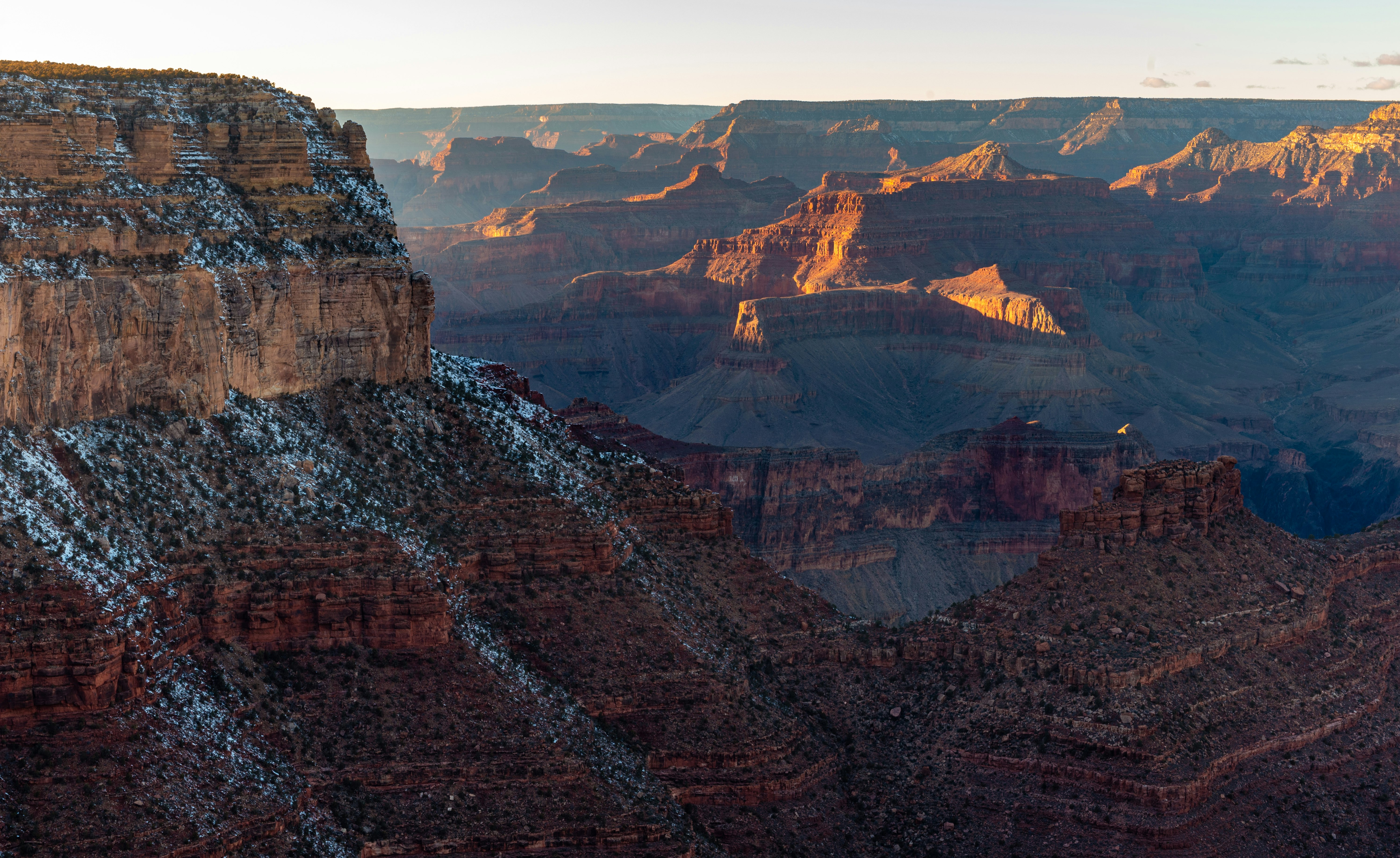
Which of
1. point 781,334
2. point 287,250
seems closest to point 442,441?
point 287,250

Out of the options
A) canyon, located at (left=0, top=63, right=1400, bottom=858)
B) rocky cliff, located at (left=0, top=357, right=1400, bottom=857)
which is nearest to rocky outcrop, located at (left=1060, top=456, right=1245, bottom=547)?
canyon, located at (left=0, top=63, right=1400, bottom=858)

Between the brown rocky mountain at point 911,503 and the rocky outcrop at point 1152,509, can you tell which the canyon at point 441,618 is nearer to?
the rocky outcrop at point 1152,509

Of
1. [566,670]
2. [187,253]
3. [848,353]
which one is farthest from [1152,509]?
[848,353]

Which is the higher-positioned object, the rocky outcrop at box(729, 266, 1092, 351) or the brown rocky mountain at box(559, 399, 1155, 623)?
the rocky outcrop at box(729, 266, 1092, 351)

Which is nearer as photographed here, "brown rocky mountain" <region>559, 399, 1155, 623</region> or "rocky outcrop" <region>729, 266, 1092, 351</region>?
"brown rocky mountain" <region>559, 399, 1155, 623</region>

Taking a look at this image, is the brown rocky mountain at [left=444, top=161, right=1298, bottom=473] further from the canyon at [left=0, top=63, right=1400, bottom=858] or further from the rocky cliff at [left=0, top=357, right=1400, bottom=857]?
the rocky cliff at [left=0, top=357, right=1400, bottom=857]
